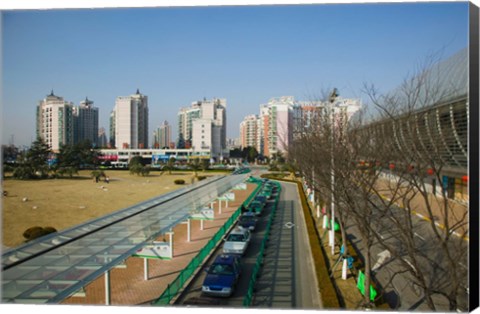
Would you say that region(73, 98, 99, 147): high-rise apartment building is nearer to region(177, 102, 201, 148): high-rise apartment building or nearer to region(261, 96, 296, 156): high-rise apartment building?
region(177, 102, 201, 148): high-rise apartment building

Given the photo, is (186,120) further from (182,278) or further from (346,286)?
(346,286)

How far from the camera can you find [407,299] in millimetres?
4887

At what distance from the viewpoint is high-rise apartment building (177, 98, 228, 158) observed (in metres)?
39.1

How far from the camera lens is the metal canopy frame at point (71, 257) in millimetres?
3801

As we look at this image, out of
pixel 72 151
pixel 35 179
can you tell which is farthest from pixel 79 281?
pixel 72 151

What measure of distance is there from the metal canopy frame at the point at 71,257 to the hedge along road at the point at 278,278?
44.1 inches

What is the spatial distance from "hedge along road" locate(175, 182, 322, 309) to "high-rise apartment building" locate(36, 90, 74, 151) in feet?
76.4

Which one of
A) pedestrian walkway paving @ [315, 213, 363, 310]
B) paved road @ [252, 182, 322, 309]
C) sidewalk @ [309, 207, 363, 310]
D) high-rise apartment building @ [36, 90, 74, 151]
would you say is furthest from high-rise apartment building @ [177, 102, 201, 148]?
sidewalk @ [309, 207, 363, 310]

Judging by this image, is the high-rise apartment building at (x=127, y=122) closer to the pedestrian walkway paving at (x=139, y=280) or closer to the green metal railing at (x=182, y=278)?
the pedestrian walkway paving at (x=139, y=280)

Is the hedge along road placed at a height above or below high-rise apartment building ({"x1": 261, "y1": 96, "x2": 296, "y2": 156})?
below

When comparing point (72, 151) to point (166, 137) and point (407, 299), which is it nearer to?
point (407, 299)

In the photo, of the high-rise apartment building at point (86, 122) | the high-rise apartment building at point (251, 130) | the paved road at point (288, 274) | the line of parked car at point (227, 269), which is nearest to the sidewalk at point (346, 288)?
the paved road at point (288, 274)

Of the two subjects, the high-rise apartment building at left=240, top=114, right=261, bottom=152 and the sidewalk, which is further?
the high-rise apartment building at left=240, top=114, right=261, bottom=152

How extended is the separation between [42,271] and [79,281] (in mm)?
502
